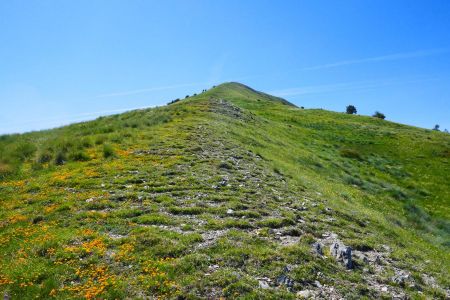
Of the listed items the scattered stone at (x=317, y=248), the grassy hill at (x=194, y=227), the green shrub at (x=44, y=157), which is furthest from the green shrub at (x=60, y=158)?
the scattered stone at (x=317, y=248)

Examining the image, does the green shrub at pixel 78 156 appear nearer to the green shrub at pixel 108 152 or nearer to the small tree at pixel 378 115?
the green shrub at pixel 108 152

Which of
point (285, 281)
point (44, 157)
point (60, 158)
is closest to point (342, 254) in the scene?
point (285, 281)

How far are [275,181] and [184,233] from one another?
10263 mm

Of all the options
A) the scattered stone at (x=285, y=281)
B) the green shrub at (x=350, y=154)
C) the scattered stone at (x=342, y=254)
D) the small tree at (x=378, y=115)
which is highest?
the small tree at (x=378, y=115)

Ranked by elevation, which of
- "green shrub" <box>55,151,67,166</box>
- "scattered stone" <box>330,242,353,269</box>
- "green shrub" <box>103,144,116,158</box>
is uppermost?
"green shrub" <box>103,144,116,158</box>

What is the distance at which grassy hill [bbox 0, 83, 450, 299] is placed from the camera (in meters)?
10.2

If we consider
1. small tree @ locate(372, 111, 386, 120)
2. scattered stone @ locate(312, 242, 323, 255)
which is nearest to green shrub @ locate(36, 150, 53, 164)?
scattered stone @ locate(312, 242, 323, 255)

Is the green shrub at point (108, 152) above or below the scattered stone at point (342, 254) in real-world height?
above

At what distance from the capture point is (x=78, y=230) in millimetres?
13062

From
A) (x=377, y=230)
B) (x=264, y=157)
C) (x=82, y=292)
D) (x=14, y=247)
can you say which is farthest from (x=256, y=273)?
(x=264, y=157)

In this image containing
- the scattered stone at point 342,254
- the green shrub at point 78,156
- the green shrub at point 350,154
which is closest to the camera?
the scattered stone at point 342,254

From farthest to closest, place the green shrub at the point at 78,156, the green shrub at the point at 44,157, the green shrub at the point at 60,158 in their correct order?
1. the green shrub at the point at 44,157
2. the green shrub at the point at 78,156
3. the green shrub at the point at 60,158

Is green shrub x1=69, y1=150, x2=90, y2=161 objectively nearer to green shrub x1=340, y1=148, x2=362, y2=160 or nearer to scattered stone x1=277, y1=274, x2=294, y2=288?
scattered stone x1=277, y1=274, x2=294, y2=288

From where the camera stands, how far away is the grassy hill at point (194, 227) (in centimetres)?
1020
